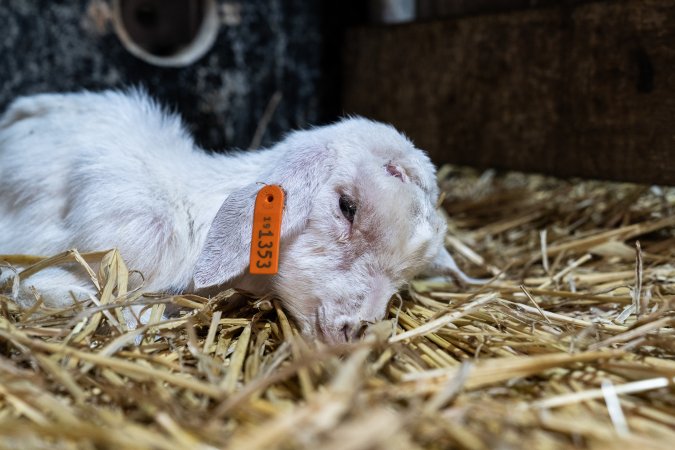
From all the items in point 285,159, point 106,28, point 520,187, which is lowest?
point 520,187

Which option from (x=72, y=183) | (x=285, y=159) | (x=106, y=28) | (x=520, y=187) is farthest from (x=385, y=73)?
(x=72, y=183)

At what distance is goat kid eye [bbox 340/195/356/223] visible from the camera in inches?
109

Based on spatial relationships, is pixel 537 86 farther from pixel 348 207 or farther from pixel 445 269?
pixel 348 207

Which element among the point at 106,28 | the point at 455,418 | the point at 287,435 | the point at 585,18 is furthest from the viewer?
the point at 106,28

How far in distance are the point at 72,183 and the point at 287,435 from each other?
6.41ft

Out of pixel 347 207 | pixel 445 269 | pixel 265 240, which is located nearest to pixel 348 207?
pixel 347 207

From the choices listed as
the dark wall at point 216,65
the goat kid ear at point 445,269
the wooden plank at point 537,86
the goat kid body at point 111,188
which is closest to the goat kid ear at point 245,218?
the goat kid body at point 111,188

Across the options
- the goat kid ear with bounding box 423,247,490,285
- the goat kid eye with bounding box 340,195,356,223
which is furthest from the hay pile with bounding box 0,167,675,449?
the goat kid eye with bounding box 340,195,356,223

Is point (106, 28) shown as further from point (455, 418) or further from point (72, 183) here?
point (455, 418)

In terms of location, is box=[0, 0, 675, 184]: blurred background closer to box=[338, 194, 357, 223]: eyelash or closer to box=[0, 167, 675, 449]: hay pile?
box=[0, 167, 675, 449]: hay pile

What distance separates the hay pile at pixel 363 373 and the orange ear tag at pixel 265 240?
196 millimetres

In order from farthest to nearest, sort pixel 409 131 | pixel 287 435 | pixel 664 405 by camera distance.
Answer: pixel 409 131, pixel 664 405, pixel 287 435

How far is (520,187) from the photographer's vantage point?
5.30m

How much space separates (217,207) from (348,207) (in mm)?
664
